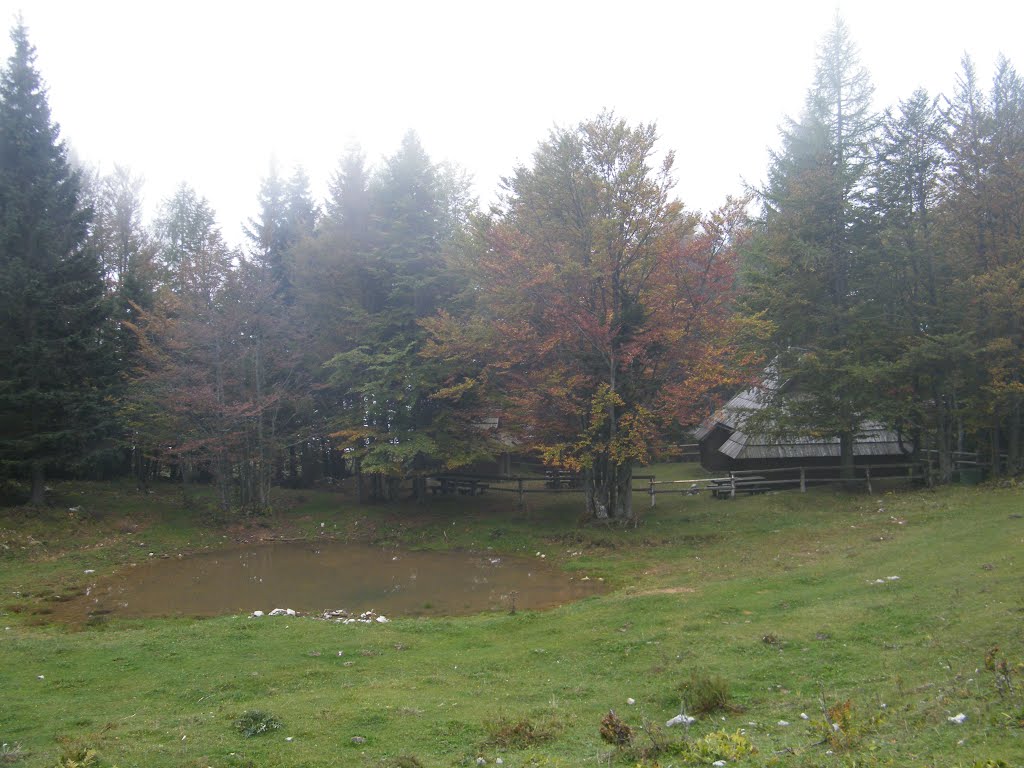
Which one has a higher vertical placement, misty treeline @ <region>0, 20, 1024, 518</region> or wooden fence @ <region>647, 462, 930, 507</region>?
misty treeline @ <region>0, 20, 1024, 518</region>

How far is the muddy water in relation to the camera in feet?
51.2

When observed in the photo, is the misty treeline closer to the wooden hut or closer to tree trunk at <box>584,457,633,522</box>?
tree trunk at <box>584,457,633,522</box>

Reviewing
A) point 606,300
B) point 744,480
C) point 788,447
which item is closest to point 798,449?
point 788,447

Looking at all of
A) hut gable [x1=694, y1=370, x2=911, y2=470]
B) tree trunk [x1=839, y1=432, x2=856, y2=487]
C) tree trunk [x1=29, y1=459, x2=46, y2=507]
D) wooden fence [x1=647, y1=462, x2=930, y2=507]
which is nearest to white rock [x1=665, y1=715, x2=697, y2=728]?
wooden fence [x1=647, y1=462, x2=930, y2=507]

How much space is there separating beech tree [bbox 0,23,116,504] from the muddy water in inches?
303

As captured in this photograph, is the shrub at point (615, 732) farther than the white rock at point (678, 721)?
No

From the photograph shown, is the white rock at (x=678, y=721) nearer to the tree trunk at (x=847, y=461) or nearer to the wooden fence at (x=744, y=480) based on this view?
the wooden fence at (x=744, y=480)

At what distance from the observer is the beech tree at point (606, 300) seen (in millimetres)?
21516

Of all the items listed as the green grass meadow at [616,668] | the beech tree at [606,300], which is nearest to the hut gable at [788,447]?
the beech tree at [606,300]

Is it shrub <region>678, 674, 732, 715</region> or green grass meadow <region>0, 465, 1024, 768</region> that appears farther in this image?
shrub <region>678, 674, 732, 715</region>

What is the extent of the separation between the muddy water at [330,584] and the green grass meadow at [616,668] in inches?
44.9

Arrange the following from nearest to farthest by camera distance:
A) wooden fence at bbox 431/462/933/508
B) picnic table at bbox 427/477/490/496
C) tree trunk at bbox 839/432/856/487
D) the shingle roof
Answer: wooden fence at bbox 431/462/933/508, tree trunk at bbox 839/432/856/487, the shingle roof, picnic table at bbox 427/477/490/496

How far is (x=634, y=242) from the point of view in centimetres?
2198

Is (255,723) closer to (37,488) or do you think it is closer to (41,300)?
(37,488)
